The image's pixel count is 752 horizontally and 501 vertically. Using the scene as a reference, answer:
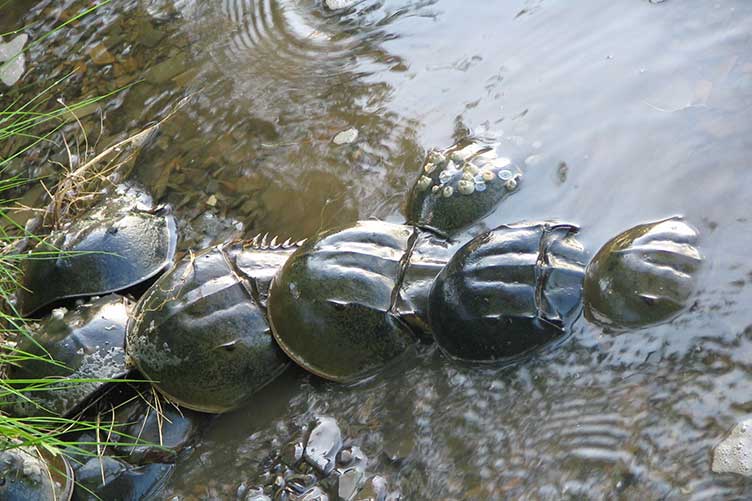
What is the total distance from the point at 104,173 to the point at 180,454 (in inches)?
64.2

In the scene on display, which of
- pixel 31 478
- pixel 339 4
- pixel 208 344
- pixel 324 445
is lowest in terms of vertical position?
pixel 324 445

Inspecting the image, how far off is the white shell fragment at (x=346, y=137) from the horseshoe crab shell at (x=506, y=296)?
1.03 m

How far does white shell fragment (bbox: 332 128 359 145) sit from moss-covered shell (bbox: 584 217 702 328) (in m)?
1.36

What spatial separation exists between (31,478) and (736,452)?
8.02ft

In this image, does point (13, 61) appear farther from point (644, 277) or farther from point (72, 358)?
point (644, 277)

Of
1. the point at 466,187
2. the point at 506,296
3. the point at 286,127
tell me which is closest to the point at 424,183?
the point at 466,187

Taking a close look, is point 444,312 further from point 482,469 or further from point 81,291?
point 81,291

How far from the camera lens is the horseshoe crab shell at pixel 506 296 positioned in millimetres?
2589

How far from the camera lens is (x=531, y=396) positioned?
257 cm

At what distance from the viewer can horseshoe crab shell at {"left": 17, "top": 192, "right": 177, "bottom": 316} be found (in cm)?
332

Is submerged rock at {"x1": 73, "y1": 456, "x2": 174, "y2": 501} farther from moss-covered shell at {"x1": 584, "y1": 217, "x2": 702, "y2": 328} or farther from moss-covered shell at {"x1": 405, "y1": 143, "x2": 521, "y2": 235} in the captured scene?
moss-covered shell at {"x1": 584, "y1": 217, "x2": 702, "y2": 328}

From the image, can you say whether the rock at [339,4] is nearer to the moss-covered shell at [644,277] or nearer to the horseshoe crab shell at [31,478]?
the moss-covered shell at [644,277]

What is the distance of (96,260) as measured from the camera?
3332mm

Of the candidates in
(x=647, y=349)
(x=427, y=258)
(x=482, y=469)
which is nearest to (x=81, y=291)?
(x=427, y=258)
